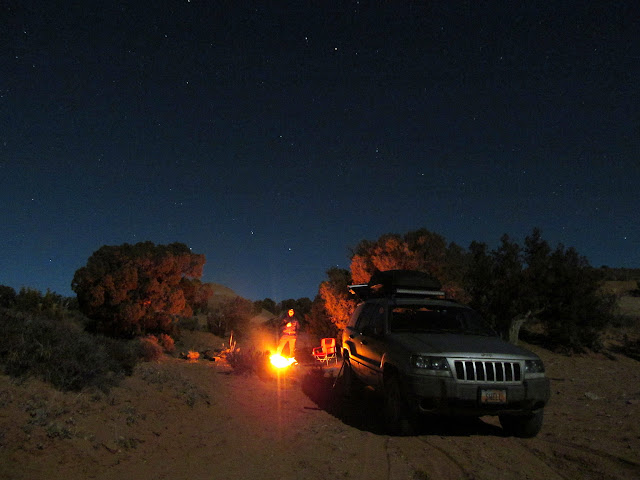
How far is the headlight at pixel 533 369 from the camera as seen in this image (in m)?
5.97

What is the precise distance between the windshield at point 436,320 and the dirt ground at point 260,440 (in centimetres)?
143

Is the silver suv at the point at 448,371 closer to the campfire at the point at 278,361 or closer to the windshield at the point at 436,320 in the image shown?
the windshield at the point at 436,320

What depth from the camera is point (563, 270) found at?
20.1 m

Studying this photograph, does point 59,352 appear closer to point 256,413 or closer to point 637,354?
point 256,413

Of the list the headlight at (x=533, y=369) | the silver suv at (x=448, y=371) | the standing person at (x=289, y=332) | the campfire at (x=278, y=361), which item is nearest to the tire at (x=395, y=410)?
the silver suv at (x=448, y=371)

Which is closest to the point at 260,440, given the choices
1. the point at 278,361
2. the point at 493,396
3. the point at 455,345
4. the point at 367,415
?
the point at 367,415

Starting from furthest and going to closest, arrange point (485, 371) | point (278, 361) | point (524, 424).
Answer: point (278, 361) < point (524, 424) < point (485, 371)

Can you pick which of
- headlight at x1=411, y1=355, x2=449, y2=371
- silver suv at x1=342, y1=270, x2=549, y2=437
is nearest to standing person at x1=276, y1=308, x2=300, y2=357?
silver suv at x1=342, y1=270, x2=549, y2=437

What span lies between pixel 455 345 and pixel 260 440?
2862 mm

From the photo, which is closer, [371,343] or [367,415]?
[371,343]

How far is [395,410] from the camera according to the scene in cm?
627

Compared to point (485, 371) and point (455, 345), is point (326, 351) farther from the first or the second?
point (485, 371)

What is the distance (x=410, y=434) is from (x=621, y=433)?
2.78m

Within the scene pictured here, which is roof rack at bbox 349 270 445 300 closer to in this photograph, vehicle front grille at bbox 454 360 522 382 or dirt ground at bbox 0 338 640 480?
dirt ground at bbox 0 338 640 480
